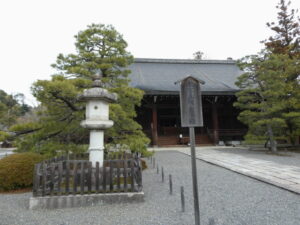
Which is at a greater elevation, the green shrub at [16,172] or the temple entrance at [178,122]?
the temple entrance at [178,122]

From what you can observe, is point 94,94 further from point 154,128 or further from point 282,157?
point 154,128

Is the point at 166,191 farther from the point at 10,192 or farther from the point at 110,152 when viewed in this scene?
the point at 10,192

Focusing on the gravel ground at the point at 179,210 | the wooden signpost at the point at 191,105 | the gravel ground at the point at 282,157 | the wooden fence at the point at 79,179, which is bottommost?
the gravel ground at the point at 179,210

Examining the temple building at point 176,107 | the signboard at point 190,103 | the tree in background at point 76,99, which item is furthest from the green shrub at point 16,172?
the temple building at point 176,107

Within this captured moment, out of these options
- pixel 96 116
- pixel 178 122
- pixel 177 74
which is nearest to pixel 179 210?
pixel 96 116

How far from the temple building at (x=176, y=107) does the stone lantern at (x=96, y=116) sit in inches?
328

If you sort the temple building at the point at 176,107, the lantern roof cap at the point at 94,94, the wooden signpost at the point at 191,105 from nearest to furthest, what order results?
the wooden signpost at the point at 191,105 → the lantern roof cap at the point at 94,94 → the temple building at the point at 176,107

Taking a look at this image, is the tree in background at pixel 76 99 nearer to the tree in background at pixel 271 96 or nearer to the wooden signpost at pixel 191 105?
the wooden signpost at pixel 191 105

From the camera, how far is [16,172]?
4.49 metres

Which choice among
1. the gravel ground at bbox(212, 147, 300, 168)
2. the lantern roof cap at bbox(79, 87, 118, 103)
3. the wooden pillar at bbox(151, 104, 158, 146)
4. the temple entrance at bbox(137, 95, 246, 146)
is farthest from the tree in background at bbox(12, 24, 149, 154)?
Result: the temple entrance at bbox(137, 95, 246, 146)

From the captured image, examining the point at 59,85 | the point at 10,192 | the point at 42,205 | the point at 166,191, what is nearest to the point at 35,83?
the point at 59,85

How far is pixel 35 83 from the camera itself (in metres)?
3.89

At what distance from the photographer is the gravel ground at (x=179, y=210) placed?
9.41ft

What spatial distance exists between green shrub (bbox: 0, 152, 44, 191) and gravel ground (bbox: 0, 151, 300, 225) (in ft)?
1.11
